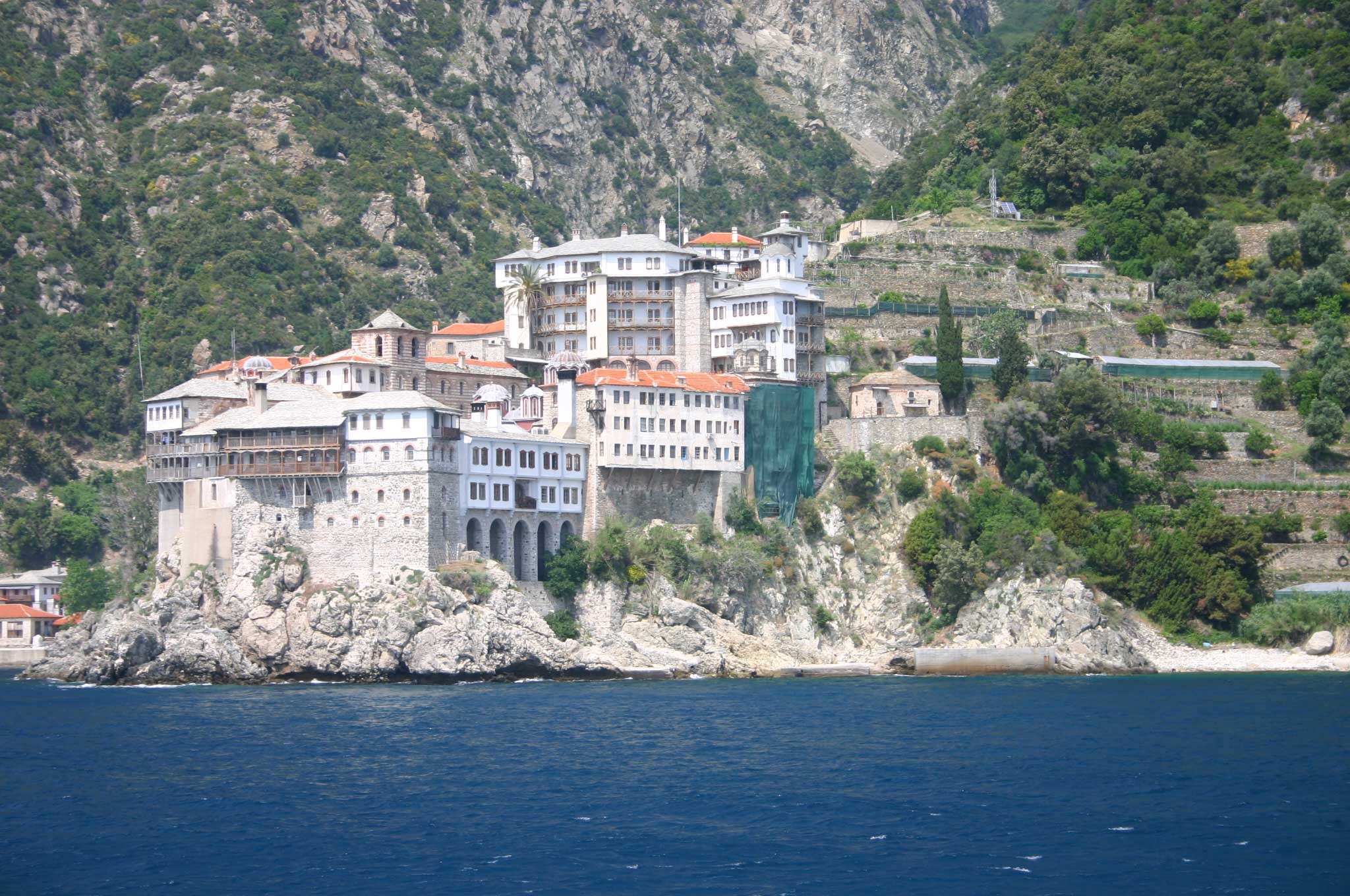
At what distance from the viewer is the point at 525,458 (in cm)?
8412

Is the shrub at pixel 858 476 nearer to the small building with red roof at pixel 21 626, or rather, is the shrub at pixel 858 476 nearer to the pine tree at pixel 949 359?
the pine tree at pixel 949 359

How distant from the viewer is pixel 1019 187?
118 m

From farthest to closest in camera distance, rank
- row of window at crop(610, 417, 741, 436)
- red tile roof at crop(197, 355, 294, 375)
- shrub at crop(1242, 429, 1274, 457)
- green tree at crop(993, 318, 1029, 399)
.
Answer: red tile roof at crop(197, 355, 294, 375), green tree at crop(993, 318, 1029, 399), shrub at crop(1242, 429, 1274, 457), row of window at crop(610, 417, 741, 436)

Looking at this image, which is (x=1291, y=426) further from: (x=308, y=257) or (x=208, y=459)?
(x=308, y=257)

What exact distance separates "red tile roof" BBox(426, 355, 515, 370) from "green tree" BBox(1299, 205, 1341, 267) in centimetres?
4420

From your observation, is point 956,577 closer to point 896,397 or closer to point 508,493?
point 896,397

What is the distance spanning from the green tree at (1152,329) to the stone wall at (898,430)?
53.7 ft

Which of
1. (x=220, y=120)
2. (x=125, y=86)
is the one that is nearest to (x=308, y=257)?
(x=220, y=120)

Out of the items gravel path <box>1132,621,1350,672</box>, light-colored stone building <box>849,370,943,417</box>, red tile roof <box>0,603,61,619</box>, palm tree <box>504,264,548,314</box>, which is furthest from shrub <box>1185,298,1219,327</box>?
red tile roof <box>0,603,61,619</box>

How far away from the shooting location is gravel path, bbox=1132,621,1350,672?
268 feet

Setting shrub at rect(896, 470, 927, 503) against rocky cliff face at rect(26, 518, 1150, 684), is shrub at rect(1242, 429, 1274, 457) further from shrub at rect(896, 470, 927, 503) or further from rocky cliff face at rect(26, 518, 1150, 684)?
shrub at rect(896, 470, 927, 503)

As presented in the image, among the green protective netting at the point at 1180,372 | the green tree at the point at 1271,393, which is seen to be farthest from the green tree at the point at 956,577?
the green tree at the point at 1271,393

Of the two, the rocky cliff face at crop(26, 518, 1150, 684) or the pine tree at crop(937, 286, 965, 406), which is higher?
the pine tree at crop(937, 286, 965, 406)

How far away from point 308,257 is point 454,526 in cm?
5500
